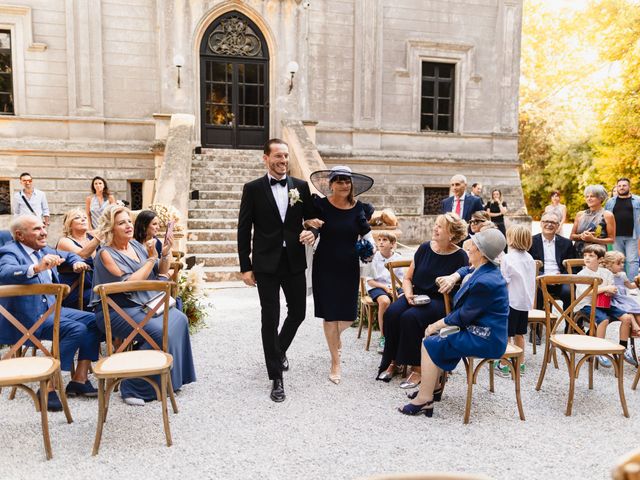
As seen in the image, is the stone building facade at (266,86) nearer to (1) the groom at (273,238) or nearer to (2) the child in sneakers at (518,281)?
(2) the child in sneakers at (518,281)

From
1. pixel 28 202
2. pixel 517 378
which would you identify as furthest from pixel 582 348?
pixel 28 202

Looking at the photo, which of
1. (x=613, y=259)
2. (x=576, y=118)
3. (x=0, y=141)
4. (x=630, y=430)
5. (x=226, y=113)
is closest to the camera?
(x=630, y=430)

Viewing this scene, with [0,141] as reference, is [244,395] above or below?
below

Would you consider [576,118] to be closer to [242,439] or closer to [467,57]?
[467,57]

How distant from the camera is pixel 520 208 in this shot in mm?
15375

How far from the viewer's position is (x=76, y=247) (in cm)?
522

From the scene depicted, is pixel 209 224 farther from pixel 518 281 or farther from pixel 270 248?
pixel 518 281

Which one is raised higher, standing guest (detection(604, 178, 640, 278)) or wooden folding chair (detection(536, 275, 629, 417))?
standing guest (detection(604, 178, 640, 278))

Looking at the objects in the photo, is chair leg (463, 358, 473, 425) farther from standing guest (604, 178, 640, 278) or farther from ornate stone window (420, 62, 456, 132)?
ornate stone window (420, 62, 456, 132)

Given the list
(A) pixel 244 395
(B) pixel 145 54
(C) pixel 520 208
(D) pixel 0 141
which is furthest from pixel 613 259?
(D) pixel 0 141

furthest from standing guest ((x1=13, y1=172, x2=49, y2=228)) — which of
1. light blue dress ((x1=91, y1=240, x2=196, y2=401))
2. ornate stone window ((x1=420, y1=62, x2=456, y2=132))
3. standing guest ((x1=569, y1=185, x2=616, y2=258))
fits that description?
ornate stone window ((x1=420, y1=62, x2=456, y2=132))

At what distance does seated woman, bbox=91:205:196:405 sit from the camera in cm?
412

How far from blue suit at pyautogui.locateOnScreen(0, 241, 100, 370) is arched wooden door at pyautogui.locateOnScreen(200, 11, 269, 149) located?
9368 millimetres

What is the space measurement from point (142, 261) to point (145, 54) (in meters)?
10.0
